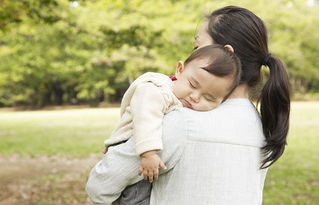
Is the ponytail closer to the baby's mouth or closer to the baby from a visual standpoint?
the baby

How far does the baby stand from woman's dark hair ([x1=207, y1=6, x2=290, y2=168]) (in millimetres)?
86

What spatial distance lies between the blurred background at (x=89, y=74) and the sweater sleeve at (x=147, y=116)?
23.6 inches

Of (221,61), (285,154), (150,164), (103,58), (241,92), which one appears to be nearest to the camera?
(150,164)

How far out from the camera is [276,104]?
65.7 inches

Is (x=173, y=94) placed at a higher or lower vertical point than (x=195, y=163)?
higher

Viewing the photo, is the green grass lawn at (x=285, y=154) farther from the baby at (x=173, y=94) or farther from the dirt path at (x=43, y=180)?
the baby at (x=173, y=94)

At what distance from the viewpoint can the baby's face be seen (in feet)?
5.05

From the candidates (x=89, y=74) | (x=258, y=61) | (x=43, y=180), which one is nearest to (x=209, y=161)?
(x=258, y=61)

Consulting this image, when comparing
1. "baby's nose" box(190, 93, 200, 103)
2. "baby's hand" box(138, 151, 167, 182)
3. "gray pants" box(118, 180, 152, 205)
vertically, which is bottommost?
"gray pants" box(118, 180, 152, 205)

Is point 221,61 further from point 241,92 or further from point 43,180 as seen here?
point 43,180

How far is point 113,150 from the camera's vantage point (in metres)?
1.47

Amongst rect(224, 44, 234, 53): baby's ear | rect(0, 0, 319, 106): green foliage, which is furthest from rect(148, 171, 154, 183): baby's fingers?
rect(0, 0, 319, 106): green foliage

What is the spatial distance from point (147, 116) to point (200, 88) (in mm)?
238

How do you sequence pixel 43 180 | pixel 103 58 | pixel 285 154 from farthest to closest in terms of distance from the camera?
pixel 103 58 → pixel 285 154 → pixel 43 180
